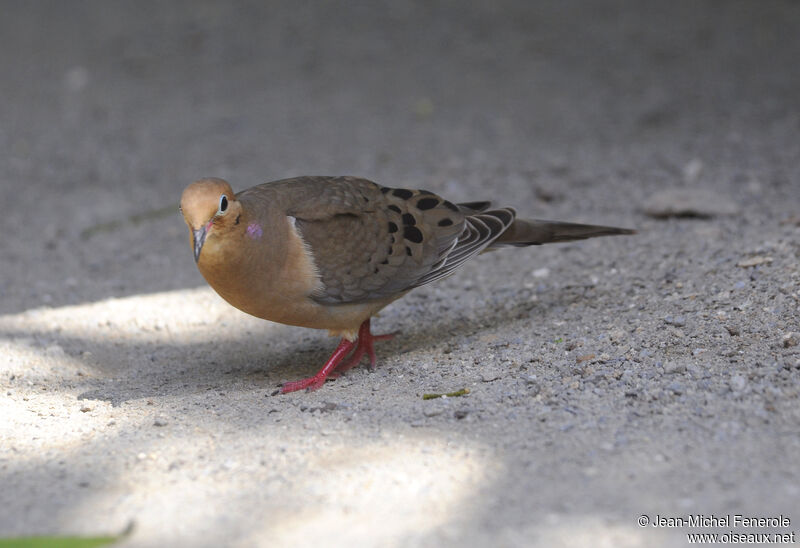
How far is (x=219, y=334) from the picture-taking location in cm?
478

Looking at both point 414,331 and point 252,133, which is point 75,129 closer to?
point 252,133

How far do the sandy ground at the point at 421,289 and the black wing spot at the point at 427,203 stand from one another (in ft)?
2.24

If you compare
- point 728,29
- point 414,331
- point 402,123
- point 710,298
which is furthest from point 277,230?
point 728,29

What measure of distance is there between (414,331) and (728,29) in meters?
6.50

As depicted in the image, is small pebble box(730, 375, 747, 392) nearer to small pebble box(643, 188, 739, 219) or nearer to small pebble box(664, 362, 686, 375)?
small pebble box(664, 362, 686, 375)

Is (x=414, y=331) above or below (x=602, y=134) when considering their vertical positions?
below


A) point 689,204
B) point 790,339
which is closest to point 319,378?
point 790,339

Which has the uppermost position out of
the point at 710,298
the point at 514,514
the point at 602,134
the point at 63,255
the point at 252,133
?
the point at 252,133

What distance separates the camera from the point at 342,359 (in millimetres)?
4215

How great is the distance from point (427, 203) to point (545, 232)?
2.11 ft

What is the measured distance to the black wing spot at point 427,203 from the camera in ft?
14.1

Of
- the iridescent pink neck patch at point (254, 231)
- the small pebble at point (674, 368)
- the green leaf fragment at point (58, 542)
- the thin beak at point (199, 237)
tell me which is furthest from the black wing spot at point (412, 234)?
the green leaf fragment at point (58, 542)

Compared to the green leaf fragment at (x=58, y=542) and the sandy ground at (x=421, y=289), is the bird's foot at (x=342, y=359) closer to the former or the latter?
the sandy ground at (x=421, y=289)

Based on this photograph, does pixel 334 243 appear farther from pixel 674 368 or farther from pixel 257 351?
pixel 674 368
